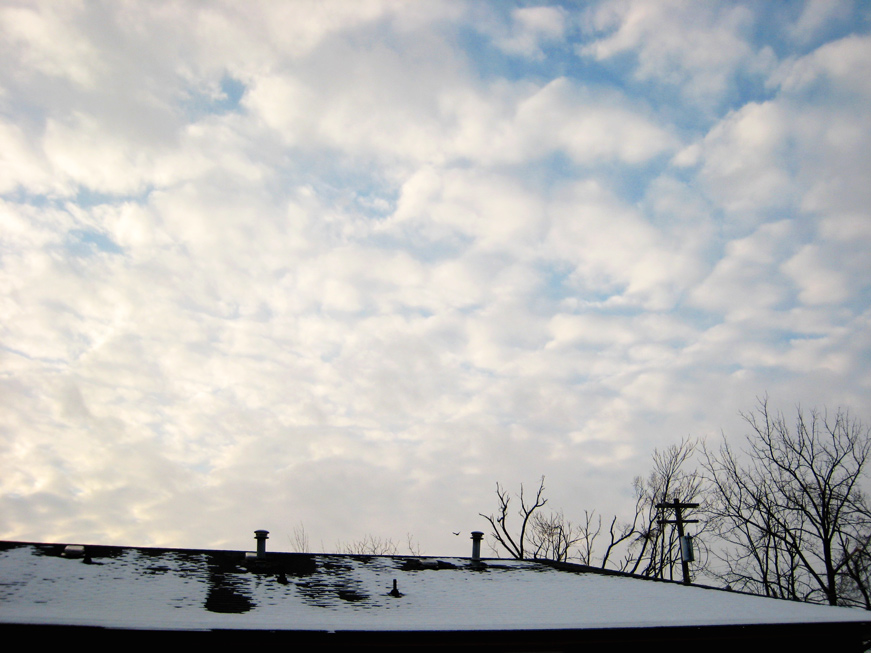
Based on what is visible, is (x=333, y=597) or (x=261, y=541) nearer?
(x=333, y=597)

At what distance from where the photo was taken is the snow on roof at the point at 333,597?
8.84 metres

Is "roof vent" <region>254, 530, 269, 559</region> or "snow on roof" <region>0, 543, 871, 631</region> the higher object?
"roof vent" <region>254, 530, 269, 559</region>

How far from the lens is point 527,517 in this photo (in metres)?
36.8

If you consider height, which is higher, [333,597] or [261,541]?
[261,541]

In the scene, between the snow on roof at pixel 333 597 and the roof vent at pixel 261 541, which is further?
the roof vent at pixel 261 541

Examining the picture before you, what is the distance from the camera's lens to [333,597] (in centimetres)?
1105

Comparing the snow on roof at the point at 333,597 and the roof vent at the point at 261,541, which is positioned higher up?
the roof vent at the point at 261,541

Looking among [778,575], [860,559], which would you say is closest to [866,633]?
[860,559]

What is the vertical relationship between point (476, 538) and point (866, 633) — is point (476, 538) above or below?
above

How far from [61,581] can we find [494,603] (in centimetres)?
807

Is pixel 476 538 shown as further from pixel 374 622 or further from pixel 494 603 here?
pixel 374 622

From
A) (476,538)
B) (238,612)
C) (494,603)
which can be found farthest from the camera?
(476,538)

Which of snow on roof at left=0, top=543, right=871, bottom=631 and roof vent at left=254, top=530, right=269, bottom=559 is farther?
roof vent at left=254, top=530, right=269, bottom=559

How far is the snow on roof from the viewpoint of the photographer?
8.84 m
